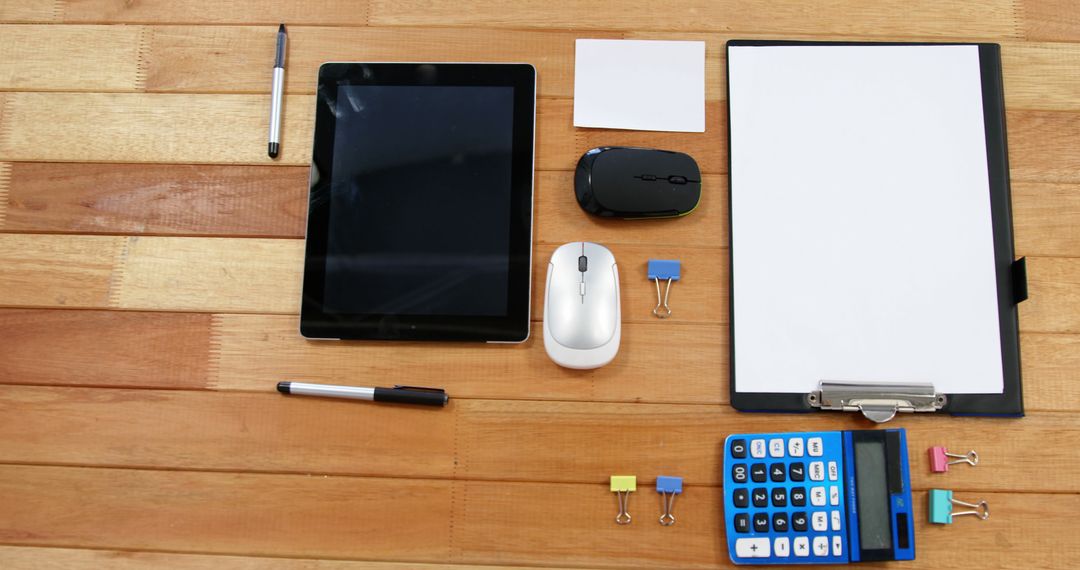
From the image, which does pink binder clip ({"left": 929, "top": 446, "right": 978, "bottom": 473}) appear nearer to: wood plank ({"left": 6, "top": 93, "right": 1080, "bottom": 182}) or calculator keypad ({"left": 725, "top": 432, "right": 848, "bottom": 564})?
calculator keypad ({"left": 725, "top": 432, "right": 848, "bottom": 564})

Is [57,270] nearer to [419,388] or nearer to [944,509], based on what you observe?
[419,388]

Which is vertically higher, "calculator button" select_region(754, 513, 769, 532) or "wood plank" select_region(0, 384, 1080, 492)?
"wood plank" select_region(0, 384, 1080, 492)

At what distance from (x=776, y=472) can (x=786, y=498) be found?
33mm


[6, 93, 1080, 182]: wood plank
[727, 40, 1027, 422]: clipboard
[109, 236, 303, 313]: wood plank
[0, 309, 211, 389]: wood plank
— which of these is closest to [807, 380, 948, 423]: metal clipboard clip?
[727, 40, 1027, 422]: clipboard

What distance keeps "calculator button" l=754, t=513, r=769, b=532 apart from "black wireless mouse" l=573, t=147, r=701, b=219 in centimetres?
39

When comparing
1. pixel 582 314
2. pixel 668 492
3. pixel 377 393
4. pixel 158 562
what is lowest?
pixel 158 562

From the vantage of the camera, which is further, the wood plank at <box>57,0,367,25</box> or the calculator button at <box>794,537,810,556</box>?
the wood plank at <box>57,0,367,25</box>

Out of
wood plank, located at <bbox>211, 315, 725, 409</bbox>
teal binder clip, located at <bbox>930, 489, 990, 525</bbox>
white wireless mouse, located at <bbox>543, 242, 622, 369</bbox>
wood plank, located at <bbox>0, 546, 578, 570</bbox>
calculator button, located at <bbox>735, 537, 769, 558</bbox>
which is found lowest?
wood plank, located at <bbox>0, 546, 578, 570</bbox>

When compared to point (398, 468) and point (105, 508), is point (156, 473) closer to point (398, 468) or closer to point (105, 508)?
point (105, 508)

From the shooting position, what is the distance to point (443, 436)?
89 centimetres

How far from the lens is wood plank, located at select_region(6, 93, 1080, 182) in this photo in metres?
0.95

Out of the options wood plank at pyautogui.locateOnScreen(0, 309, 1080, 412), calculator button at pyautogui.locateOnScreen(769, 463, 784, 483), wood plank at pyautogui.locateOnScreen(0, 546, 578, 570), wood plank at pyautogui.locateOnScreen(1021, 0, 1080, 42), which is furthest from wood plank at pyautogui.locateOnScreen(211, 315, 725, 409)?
wood plank at pyautogui.locateOnScreen(1021, 0, 1080, 42)

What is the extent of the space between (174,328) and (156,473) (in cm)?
19

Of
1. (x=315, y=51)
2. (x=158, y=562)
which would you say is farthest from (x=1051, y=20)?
(x=158, y=562)
